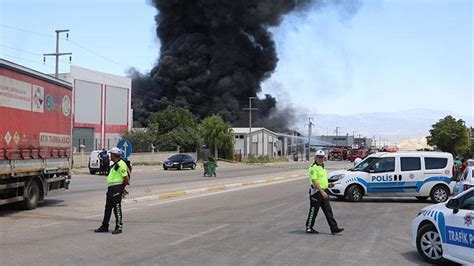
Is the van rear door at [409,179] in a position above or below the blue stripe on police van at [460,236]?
above

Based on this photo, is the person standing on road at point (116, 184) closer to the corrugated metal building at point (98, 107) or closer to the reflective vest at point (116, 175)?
the reflective vest at point (116, 175)

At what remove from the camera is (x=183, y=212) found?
14.4 m

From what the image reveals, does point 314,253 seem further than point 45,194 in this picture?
No

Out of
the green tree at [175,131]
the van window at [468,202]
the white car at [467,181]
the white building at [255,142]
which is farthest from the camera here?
the white building at [255,142]

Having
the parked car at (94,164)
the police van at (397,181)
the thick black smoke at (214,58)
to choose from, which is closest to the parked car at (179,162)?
the parked car at (94,164)

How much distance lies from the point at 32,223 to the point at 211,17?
95474 mm

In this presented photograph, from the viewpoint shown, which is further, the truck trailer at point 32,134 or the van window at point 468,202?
the truck trailer at point 32,134

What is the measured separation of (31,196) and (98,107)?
5312 centimetres

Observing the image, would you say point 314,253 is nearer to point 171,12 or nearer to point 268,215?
point 268,215

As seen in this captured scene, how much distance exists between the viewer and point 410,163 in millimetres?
18422

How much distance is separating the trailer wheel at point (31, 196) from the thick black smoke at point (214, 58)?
86479 millimetres

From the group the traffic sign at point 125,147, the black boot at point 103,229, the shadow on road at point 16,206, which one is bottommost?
the black boot at point 103,229

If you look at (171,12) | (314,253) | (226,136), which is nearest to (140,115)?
(171,12)

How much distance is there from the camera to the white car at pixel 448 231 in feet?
24.2
